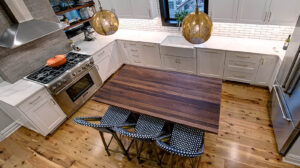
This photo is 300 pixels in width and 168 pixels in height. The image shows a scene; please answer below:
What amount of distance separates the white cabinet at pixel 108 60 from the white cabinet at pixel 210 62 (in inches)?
80.2

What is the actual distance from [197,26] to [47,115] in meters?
2.78

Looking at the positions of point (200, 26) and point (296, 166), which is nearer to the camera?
point (200, 26)

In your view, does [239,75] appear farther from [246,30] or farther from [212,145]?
[212,145]

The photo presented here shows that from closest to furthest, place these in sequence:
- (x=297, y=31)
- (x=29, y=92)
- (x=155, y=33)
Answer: (x=297, y=31), (x=29, y=92), (x=155, y=33)

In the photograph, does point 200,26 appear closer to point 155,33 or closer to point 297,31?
point 297,31

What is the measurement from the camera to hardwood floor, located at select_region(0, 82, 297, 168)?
2232mm

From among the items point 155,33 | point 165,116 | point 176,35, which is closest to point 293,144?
point 165,116

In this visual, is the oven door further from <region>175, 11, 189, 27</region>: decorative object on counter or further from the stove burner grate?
<region>175, 11, 189, 27</region>: decorative object on counter

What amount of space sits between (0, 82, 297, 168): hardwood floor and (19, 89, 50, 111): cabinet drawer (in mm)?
681

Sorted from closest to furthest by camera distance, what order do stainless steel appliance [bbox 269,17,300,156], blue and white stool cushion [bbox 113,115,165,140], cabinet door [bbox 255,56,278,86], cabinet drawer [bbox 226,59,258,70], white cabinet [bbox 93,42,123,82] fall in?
stainless steel appliance [bbox 269,17,300,156], blue and white stool cushion [bbox 113,115,165,140], cabinet door [bbox 255,56,278,86], cabinet drawer [bbox 226,59,258,70], white cabinet [bbox 93,42,123,82]

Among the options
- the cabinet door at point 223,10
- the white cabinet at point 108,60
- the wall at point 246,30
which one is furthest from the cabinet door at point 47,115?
the cabinet door at point 223,10

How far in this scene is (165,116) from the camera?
190cm

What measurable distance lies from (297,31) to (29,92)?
3.68m

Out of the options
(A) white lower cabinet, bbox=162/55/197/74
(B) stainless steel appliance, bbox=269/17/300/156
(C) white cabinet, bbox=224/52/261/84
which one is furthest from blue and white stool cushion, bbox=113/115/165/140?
(C) white cabinet, bbox=224/52/261/84
